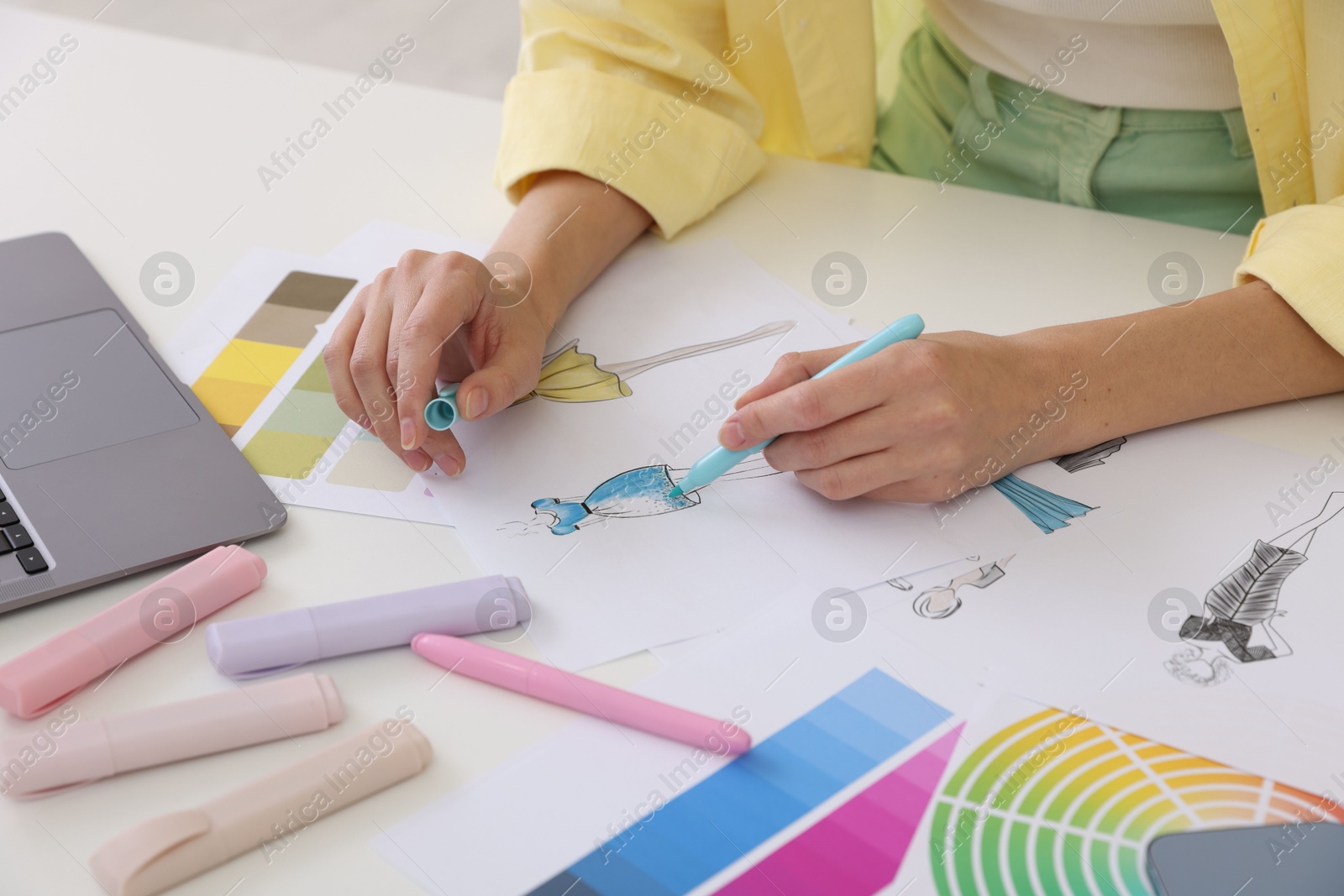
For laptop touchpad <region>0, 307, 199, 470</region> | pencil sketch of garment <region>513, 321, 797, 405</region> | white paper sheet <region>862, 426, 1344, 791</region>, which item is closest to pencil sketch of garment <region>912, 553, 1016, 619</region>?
white paper sheet <region>862, 426, 1344, 791</region>

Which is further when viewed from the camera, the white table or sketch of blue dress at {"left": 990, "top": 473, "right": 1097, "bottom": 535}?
sketch of blue dress at {"left": 990, "top": 473, "right": 1097, "bottom": 535}

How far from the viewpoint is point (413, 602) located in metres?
0.60

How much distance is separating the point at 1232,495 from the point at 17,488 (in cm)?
72

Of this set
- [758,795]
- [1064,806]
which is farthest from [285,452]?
[1064,806]

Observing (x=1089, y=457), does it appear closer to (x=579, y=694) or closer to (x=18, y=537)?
(x=579, y=694)

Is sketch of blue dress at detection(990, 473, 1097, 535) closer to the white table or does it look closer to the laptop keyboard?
the white table

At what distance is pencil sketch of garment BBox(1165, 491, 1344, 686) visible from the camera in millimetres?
591

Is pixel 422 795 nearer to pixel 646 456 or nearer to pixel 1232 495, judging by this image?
pixel 646 456

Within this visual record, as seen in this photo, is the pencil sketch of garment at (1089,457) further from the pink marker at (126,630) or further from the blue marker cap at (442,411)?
the pink marker at (126,630)

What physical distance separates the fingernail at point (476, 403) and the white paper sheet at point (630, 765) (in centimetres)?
23

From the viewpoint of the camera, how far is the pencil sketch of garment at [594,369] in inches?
30.8

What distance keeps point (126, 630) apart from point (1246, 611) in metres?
0.59

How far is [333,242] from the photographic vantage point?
922 millimetres

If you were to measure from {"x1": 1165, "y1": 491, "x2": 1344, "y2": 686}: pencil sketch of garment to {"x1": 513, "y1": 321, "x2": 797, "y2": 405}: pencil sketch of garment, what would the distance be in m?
0.34
